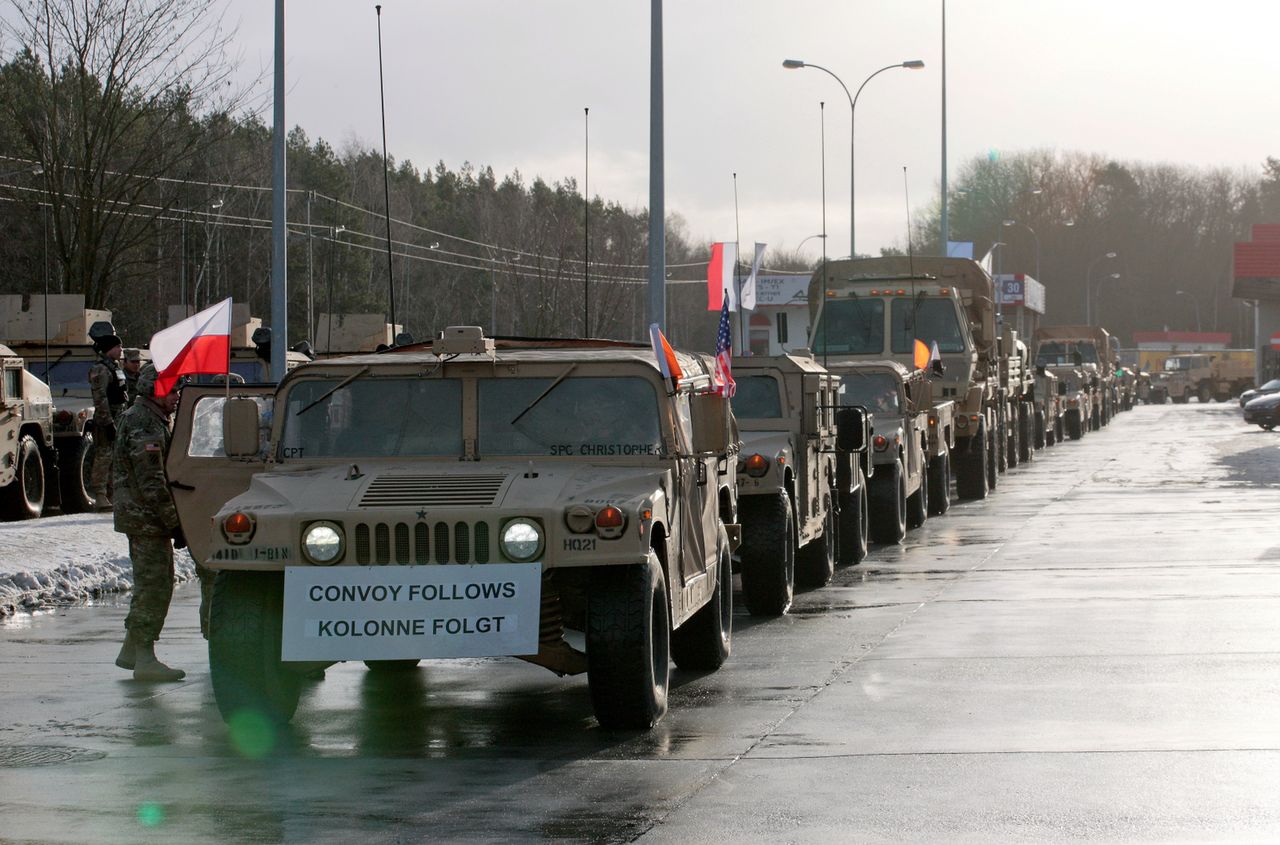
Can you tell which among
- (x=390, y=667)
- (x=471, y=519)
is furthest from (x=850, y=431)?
(x=471, y=519)

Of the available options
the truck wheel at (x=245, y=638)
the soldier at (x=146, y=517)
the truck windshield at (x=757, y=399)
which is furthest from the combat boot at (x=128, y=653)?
the truck windshield at (x=757, y=399)

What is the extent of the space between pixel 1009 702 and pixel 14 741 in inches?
173

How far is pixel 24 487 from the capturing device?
2220 cm

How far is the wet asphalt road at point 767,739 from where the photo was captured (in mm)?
7176

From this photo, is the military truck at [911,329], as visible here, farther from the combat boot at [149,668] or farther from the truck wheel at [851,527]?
the combat boot at [149,668]

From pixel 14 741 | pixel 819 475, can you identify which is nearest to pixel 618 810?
pixel 14 741

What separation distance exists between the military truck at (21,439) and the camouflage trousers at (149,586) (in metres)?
11.0

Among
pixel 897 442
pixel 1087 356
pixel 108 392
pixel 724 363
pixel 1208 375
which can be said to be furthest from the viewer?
pixel 1208 375

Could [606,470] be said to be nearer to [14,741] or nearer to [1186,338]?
[14,741]

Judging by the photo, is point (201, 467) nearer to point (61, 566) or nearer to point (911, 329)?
point (61, 566)

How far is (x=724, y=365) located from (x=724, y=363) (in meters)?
0.15

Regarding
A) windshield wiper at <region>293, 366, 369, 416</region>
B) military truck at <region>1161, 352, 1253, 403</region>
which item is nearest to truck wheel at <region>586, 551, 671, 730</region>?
windshield wiper at <region>293, 366, 369, 416</region>

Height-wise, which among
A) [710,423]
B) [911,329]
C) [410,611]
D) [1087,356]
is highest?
[1087,356]

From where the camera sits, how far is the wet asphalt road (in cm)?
718
